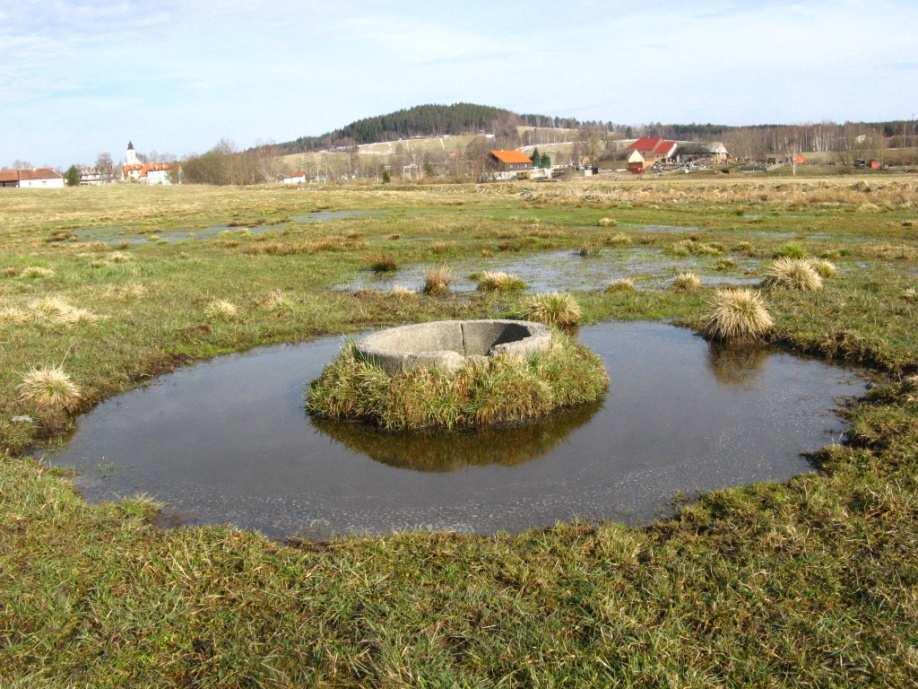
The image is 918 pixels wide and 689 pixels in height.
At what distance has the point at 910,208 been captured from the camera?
120ft

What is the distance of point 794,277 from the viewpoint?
54.7 ft

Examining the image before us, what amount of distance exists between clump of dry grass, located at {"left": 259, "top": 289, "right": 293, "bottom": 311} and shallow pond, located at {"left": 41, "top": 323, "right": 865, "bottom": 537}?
461 centimetres

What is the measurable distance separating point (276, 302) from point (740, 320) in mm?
9759

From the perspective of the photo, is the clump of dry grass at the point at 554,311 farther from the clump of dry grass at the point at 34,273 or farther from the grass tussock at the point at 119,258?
the grass tussock at the point at 119,258

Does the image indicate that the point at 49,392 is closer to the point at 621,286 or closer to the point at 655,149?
the point at 621,286

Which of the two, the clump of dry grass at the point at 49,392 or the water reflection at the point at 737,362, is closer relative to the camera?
the clump of dry grass at the point at 49,392

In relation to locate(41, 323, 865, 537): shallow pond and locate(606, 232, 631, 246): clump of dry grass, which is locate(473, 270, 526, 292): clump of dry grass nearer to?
locate(41, 323, 865, 537): shallow pond

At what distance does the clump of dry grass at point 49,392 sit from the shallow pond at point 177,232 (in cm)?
2584

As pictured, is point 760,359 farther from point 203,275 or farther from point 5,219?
point 5,219

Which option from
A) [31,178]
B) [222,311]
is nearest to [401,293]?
[222,311]

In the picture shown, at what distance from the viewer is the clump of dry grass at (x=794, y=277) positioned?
1642 centimetres

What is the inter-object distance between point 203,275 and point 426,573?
61.5 feet

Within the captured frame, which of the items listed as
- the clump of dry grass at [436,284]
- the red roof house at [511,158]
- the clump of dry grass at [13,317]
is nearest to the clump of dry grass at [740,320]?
the clump of dry grass at [436,284]

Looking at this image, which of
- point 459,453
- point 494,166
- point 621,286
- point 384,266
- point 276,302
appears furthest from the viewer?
point 494,166
